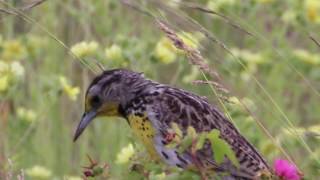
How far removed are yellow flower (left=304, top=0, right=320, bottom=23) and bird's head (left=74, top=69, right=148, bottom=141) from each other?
1298 millimetres

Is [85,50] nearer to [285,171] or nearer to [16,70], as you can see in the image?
[16,70]

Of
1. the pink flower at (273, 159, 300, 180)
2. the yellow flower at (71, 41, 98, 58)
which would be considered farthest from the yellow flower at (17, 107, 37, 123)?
the pink flower at (273, 159, 300, 180)

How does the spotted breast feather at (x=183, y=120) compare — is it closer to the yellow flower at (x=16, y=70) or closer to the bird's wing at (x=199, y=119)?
the bird's wing at (x=199, y=119)

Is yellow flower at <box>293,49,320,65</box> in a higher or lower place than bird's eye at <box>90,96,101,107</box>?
higher

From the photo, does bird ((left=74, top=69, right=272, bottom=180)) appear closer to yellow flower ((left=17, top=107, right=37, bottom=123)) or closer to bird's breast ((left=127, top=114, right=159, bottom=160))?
bird's breast ((left=127, top=114, right=159, bottom=160))

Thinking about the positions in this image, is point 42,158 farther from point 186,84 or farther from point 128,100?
point 128,100

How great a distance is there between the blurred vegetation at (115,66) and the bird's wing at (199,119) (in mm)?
268

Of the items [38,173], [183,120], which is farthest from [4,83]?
[183,120]

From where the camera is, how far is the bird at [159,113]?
2977 millimetres

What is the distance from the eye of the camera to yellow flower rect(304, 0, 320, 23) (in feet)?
14.9

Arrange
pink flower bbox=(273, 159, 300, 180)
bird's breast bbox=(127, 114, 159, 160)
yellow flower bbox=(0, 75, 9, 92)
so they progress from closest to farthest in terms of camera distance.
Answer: pink flower bbox=(273, 159, 300, 180) < bird's breast bbox=(127, 114, 159, 160) < yellow flower bbox=(0, 75, 9, 92)

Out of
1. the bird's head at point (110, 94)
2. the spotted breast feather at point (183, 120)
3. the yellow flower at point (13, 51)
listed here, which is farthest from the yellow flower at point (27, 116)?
the spotted breast feather at point (183, 120)

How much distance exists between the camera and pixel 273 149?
3.57m

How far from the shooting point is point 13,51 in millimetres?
4621
